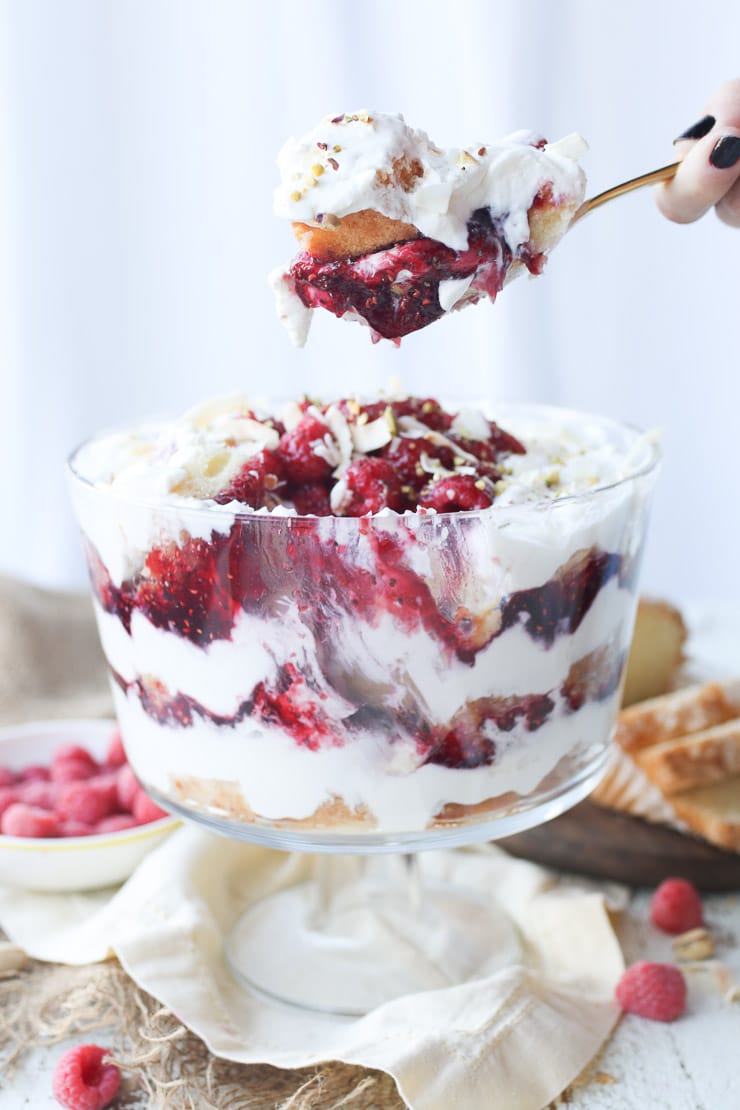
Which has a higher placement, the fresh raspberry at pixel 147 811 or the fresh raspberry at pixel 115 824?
the fresh raspberry at pixel 147 811

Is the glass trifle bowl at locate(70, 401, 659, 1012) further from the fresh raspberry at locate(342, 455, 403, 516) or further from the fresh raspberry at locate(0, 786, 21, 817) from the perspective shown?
the fresh raspberry at locate(0, 786, 21, 817)

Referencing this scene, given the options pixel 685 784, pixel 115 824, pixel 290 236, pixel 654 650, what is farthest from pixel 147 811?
pixel 290 236

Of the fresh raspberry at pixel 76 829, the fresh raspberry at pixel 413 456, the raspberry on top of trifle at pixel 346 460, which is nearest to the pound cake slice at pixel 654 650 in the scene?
the raspberry on top of trifle at pixel 346 460

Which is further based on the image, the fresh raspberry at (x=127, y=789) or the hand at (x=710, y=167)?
the fresh raspberry at (x=127, y=789)

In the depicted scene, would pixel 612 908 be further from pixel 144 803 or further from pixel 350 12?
pixel 350 12

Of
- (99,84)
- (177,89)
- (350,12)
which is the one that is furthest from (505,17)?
(99,84)

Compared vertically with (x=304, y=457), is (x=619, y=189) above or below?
above

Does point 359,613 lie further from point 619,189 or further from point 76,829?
point 76,829

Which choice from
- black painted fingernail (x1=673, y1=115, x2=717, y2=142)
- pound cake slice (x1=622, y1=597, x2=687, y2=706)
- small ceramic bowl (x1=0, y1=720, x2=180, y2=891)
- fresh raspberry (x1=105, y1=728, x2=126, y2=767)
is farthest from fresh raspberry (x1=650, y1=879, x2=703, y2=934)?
black painted fingernail (x1=673, y1=115, x2=717, y2=142)

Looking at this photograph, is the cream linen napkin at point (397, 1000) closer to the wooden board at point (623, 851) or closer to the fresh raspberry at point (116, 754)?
the wooden board at point (623, 851)
